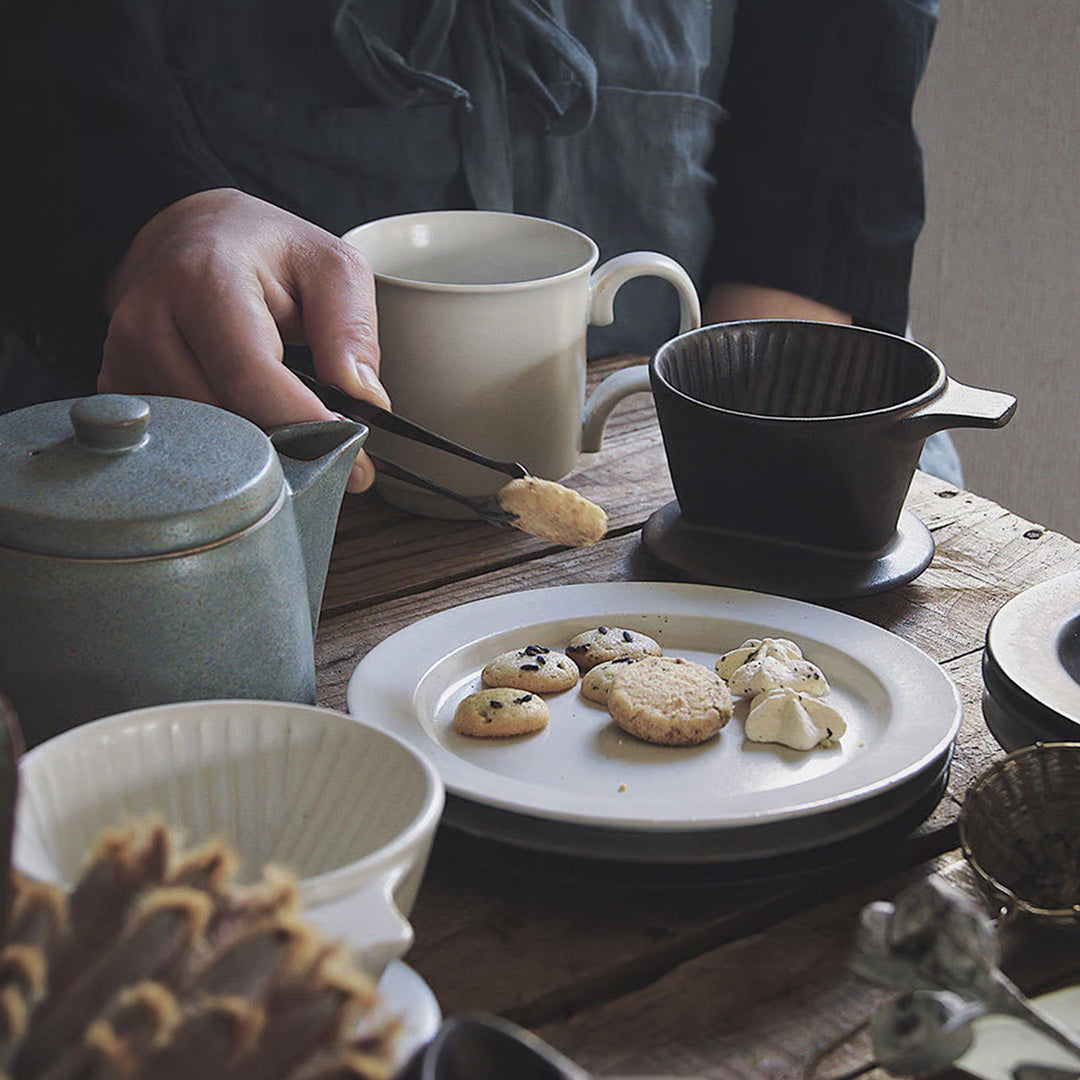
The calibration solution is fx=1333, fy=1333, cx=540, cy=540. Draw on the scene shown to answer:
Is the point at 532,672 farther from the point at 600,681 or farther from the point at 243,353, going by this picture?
the point at 243,353

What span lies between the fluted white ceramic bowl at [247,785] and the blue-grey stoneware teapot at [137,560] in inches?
2.2

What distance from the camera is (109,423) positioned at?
50 cm

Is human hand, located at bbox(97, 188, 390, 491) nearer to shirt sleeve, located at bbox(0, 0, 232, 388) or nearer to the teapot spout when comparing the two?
the teapot spout

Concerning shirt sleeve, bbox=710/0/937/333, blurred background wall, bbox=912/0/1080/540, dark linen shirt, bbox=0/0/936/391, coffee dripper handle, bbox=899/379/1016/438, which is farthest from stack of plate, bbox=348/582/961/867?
blurred background wall, bbox=912/0/1080/540

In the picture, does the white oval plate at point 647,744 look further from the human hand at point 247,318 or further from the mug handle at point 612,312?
the mug handle at point 612,312

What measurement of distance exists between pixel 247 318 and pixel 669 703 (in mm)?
328

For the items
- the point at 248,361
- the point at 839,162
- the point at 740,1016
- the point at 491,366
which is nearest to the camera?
the point at 740,1016

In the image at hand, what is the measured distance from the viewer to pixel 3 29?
1061mm

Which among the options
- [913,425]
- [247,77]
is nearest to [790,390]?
[913,425]

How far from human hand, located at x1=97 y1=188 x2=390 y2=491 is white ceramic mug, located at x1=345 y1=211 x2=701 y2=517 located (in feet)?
0.16

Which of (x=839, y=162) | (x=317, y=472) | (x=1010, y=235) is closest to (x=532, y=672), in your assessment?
(x=317, y=472)

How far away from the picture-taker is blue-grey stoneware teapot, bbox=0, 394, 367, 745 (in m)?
0.49

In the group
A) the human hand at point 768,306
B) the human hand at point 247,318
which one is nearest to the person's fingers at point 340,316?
the human hand at point 247,318

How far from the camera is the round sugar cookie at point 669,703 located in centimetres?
58
